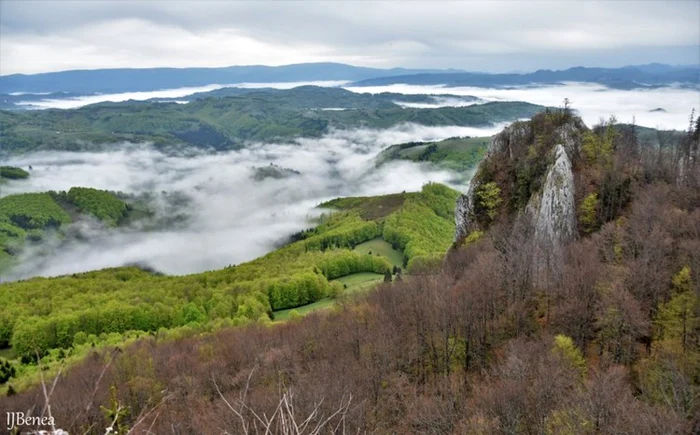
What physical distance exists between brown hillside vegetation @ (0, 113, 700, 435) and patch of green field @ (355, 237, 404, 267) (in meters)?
88.1

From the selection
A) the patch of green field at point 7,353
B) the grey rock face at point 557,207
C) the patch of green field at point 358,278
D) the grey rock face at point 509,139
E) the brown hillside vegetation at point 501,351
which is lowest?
the patch of green field at point 7,353

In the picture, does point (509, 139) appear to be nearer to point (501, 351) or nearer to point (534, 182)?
point (534, 182)

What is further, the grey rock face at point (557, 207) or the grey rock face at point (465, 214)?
the grey rock face at point (465, 214)

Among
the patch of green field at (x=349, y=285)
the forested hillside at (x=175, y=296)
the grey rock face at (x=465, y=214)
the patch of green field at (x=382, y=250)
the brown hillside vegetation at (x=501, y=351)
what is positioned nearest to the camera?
the brown hillside vegetation at (x=501, y=351)

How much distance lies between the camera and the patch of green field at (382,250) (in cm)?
14639

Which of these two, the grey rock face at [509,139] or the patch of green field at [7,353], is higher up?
the grey rock face at [509,139]

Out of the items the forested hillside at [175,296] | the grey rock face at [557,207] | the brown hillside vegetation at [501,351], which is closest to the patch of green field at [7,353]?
the forested hillside at [175,296]

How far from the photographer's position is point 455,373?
1470 inches

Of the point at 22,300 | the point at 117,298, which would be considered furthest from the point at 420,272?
the point at 22,300

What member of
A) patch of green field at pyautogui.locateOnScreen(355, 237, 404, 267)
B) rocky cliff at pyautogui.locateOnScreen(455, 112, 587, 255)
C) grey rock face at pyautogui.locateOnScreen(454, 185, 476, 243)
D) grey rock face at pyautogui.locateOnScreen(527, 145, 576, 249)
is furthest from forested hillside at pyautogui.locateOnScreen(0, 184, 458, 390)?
grey rock face at pyautogui.locateOnScreen(527, 145, 576, 249)

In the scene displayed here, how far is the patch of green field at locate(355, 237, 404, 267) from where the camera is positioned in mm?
146387

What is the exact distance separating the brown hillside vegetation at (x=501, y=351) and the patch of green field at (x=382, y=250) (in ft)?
289

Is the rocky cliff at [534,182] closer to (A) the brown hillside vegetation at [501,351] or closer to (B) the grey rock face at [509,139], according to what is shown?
(B) the grey rock face at [509,139]

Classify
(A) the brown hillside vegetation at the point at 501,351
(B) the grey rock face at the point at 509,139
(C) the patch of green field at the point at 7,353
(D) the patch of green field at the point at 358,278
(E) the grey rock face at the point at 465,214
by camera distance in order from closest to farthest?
(A) the brown hillside vegetation at the point at 501,351, (B) the grey rock face at the point at 509,139, (E) the grey rock face at the point at 465,214, (C) the patch of green field at the point at 7,353, (D) the patch of green field at the point at 358,278
